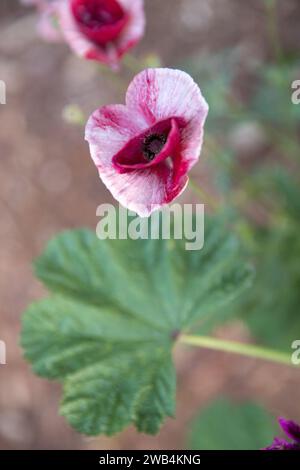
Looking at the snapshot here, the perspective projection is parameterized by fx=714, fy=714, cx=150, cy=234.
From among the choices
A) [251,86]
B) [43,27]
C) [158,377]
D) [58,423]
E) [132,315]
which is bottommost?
[158,377]

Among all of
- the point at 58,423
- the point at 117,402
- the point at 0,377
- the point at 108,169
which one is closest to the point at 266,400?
the point at 58,423

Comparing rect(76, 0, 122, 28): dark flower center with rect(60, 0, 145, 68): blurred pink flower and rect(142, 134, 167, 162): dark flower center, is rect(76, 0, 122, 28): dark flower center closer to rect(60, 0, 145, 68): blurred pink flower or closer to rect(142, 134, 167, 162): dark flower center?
rect(60, 0, 145, 68): blurred pink flower

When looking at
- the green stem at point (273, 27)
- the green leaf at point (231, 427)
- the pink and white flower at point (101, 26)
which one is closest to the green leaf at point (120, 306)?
the pink and white flower at point (101, 26)

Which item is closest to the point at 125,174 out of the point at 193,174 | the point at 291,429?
the point at 291,429

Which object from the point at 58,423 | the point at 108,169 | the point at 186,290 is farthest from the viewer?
the point at 58,423

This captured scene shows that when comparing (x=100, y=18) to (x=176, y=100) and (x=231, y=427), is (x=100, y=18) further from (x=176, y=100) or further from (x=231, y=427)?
(x=231, y=427)

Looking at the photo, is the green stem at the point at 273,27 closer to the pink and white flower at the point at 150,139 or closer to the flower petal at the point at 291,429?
the pink and white flower at the point at 150,139

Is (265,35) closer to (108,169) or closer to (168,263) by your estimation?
(168,263)
